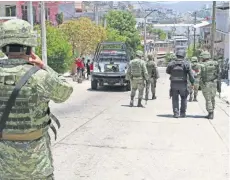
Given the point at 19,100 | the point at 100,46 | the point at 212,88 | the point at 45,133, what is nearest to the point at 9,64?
the point at 19,100

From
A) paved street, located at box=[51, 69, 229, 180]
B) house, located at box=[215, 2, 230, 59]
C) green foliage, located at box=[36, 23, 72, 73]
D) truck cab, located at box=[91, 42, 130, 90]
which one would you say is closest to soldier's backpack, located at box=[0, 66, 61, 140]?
paved street, located at box=[51, 69, 229, 180]

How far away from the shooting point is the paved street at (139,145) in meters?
6.43

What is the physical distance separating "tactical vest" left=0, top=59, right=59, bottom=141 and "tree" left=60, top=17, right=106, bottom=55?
33018 millimetres

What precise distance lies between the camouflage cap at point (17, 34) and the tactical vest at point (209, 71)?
847 cm

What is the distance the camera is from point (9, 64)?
128 inches

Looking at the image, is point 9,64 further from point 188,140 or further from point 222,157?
point 188,140

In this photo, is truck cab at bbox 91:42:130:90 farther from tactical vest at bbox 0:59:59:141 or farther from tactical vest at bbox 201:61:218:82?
tactical vest at bbox 0:59:59:141

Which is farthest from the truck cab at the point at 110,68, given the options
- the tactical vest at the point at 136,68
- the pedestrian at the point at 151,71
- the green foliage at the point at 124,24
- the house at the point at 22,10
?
the green foliage at the point at 124,24

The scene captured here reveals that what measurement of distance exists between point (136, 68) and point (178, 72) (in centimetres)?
208

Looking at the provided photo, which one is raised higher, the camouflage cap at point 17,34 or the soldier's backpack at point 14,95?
the camouflage cap at point 17,34

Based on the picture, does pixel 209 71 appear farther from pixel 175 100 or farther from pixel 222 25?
pixel 222 25

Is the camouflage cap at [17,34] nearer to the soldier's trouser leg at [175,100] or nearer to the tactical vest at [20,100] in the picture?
the tactical vest at [20,100]

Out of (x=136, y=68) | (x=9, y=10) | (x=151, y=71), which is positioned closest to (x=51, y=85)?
(x=136, y=68)

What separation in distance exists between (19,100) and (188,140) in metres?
6.00
